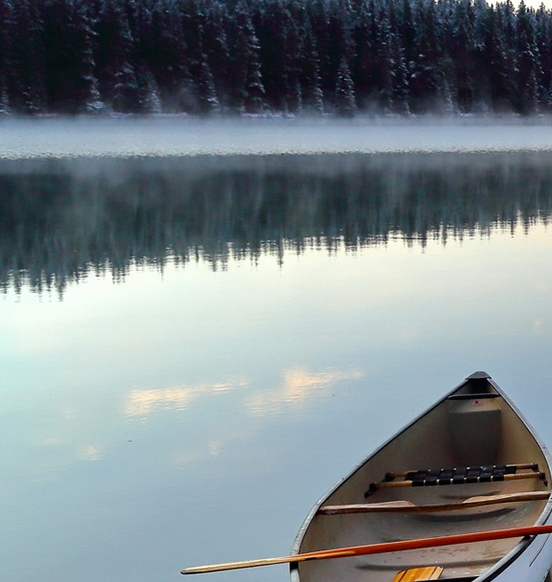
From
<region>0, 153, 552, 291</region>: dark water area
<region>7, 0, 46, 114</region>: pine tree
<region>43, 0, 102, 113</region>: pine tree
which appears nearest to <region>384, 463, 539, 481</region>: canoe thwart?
<region>0, 153, 552, 291</region>: dark water area

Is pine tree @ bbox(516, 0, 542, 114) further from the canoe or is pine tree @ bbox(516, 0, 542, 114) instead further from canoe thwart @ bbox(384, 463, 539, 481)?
canoe thwart @ bbox(384, 463, 539, 481)

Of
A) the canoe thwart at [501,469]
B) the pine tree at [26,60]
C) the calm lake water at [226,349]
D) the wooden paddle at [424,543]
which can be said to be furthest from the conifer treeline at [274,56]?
the wooden paddle at [424,543]

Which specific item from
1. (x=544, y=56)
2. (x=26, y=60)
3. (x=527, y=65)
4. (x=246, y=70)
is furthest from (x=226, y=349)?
(x=544, y=56)

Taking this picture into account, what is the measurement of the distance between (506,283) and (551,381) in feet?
22.9

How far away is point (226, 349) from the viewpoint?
1399 cm

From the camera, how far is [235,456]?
32.5 feet

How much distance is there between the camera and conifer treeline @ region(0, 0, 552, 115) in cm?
9331

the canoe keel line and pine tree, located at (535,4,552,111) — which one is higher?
pine tree, located at (535,4,552,111)

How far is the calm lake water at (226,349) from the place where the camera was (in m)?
8.52

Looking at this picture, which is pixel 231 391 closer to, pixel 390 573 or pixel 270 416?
pixel 270 416

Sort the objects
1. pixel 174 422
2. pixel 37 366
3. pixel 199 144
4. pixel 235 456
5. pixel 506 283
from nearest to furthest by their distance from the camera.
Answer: pixel 235 456 < pixel 174 422 < pixel 37 366 < pixel 506 283 < pixel 199 144

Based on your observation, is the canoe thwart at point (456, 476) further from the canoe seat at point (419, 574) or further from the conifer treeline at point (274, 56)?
the conifer treeline at point (274, 56)

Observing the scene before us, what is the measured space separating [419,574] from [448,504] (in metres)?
1.01

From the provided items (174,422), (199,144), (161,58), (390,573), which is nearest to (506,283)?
(174,422)
